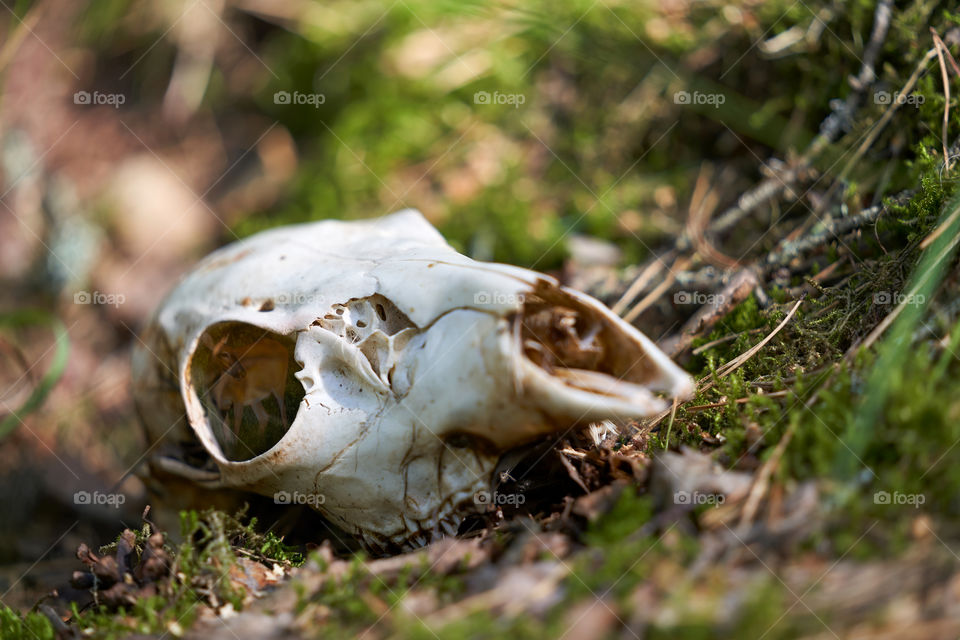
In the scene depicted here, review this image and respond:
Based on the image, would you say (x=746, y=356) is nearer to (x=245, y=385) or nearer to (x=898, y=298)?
(x=898, y=298)

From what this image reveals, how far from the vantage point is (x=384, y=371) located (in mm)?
1997

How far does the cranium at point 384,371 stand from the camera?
180cm

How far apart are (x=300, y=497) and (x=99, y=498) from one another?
1.79m

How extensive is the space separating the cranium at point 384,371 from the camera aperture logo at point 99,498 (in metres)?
0.96

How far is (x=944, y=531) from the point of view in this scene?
54.8 inches

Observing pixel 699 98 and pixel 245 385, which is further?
pixel 699 98

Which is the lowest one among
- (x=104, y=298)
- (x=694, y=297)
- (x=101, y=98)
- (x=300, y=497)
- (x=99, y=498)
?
(x=99, y=498)

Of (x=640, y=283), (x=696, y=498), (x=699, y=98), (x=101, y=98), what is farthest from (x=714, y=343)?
(x=101, y=98)

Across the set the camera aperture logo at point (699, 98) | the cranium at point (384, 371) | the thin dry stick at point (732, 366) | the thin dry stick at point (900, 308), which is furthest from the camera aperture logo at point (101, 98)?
the thin dry stick at point (900, 308)

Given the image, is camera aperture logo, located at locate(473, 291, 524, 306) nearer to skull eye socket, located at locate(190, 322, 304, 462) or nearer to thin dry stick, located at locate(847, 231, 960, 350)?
skull eye socket, located at locate(190, 322, 304, 462)

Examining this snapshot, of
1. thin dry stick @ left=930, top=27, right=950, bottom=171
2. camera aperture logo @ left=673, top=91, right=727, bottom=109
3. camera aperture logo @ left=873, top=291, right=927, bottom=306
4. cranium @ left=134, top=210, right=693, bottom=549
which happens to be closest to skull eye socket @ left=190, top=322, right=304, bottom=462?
cranium @ left=134, top=210, right=693, bottom=549

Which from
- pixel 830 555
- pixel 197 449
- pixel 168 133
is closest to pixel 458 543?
pixel 830 555

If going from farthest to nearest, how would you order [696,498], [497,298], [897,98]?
[897,98]
[497,298]
[696,498]

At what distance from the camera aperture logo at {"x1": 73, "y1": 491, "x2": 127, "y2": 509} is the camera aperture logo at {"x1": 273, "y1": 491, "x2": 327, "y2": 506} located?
1493 millimetres
